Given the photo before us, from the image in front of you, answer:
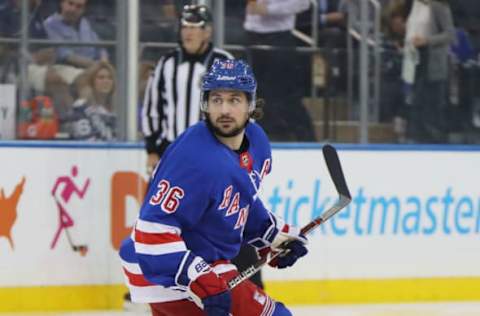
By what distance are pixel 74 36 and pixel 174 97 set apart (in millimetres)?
729

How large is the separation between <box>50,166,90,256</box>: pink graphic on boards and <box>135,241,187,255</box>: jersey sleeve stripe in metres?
3.52

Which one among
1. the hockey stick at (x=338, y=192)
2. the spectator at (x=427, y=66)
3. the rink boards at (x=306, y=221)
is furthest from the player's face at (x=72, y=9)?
the hockey stick at (x=338, y=192)

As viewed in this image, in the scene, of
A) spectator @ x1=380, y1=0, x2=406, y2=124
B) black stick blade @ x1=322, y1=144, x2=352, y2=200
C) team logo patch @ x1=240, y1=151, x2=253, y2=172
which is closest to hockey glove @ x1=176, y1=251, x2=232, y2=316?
team logo patch @ x1=240, y1=151, x2=253, y2=172

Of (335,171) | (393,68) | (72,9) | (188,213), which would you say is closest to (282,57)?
(393,68)

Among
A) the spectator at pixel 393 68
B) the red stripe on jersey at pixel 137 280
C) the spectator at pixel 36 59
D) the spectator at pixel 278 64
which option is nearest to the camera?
the red stripe on jersey at pixel 137 280

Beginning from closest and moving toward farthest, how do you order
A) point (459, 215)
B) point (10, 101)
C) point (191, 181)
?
point (191, 181) < point (10, 101) < point (459, 215)

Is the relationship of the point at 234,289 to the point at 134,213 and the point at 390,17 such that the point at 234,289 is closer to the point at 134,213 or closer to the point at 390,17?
the point at 134,213

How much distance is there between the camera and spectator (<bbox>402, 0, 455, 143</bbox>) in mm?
8156

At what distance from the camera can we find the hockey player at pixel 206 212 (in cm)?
393

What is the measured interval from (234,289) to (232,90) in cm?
57

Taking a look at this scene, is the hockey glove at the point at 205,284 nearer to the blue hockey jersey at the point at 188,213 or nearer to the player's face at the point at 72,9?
the blue hockey jersey at the point at 188,213

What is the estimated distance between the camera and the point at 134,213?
25.0 ft

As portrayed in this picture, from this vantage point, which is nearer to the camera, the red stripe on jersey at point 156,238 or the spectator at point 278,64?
the red stripe on jersey at point 156,238

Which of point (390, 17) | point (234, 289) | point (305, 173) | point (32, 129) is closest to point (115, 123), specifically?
point (32, 129)
